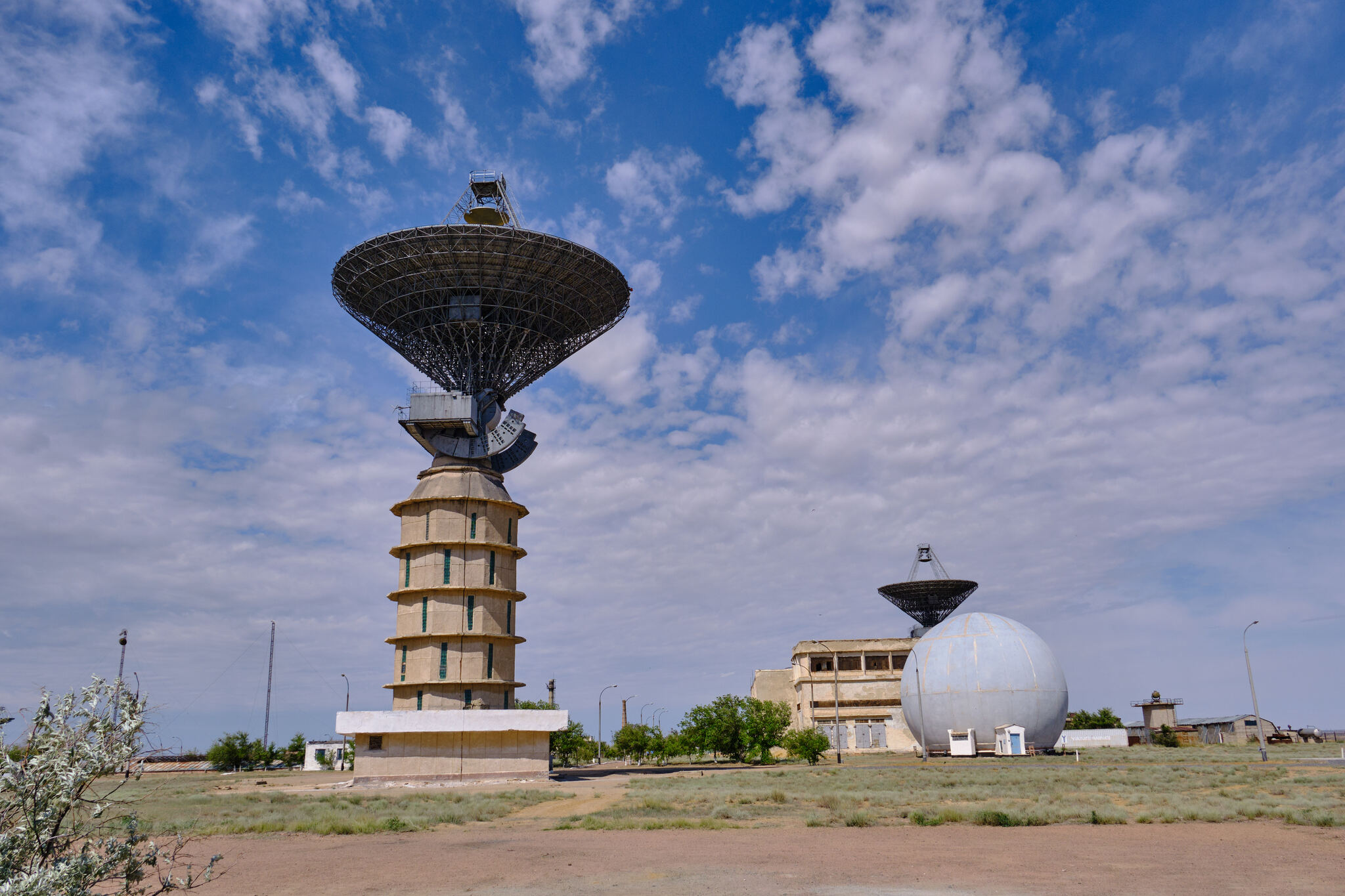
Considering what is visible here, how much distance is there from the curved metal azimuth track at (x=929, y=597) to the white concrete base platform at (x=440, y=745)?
167 feet

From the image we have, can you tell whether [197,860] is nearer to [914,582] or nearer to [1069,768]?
[1069,768]

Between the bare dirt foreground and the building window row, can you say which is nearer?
the bare dirt foreground

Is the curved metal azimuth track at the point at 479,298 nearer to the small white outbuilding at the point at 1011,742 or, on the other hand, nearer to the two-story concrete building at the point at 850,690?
Answer: the small white outbuilding at the point at 1011,742

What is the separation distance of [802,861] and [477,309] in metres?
39.5

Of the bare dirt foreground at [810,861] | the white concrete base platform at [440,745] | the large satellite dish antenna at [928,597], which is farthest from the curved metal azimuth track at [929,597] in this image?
the bare dirt foreground at [810,861]

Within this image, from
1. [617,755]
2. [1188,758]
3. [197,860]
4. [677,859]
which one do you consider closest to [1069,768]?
[1188,758]

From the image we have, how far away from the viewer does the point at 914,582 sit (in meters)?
85.9

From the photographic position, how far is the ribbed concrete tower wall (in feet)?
155

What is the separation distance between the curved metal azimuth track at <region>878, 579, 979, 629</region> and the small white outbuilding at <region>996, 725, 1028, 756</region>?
3079 centimetres

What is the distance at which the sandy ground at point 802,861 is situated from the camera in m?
14.4

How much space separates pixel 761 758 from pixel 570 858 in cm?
5466

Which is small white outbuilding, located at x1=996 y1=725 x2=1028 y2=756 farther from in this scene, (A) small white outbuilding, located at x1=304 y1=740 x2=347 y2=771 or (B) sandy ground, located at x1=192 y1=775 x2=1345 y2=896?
(A) small white outbuilding, located at x1=304 y1=740 x2=347 y2=771

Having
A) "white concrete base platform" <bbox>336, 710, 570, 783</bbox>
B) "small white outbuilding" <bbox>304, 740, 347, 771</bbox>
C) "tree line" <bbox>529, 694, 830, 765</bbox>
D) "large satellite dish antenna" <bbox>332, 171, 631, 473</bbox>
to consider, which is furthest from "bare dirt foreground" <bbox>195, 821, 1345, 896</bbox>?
"small white outbuilding" <bbox>304, 740, 347, 771</bbox>

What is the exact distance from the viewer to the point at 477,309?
165 feet
